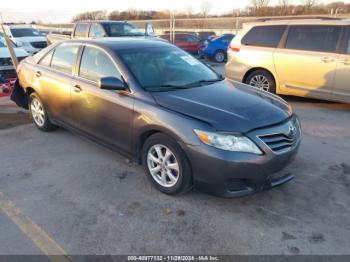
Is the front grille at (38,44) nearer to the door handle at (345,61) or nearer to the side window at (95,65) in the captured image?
the side window at (95,65)

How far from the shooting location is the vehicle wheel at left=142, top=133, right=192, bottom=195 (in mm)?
3408

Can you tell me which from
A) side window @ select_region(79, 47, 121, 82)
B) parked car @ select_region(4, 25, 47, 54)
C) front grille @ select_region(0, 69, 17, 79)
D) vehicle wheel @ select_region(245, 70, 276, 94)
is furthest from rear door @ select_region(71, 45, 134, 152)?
parked car @ select_region(4, 25, 47, 54)

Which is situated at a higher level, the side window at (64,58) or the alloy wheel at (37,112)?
the side window at (64,58)

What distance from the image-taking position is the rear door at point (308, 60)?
6.87m

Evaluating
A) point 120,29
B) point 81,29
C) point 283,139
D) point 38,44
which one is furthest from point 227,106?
point 38,44

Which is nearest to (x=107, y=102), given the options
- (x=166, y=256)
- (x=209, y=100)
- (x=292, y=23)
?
(x=209, y=100)

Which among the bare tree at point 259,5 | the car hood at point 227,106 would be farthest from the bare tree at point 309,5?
the car hood at point 227,106

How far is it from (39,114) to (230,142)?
3.82 m

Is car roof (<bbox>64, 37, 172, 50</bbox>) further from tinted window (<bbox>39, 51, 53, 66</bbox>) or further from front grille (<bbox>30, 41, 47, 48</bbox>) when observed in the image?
front grille (<bbox>30, 41, 47, 48</bbox>)

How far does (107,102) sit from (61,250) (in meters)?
1.84

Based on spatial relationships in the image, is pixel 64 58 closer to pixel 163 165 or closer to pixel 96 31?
pixel 163 165

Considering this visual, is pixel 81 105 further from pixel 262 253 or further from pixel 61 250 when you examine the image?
pixel 262 253

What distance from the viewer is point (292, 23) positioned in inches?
291

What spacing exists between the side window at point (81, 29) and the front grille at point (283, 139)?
11.0 m
